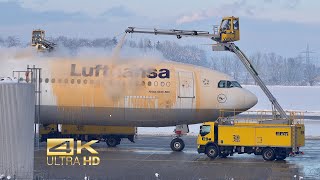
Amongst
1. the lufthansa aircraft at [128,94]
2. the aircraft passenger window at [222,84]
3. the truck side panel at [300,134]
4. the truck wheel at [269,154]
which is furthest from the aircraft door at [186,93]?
the truck side panel at [300,134]

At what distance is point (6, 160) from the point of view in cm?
2945

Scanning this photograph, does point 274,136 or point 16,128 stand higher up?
point 16,128

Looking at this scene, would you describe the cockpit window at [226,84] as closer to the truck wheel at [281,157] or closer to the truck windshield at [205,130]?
the truck windshield at [205,130]

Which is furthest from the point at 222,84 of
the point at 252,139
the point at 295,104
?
the point at 295,104

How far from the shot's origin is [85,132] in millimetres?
46781

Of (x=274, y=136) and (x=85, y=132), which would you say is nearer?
(x=274, y=136)

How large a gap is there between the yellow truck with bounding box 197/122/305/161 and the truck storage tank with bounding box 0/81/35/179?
590 inches

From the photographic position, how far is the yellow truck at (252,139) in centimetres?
4072

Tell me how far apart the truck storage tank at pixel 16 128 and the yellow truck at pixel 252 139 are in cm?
1498

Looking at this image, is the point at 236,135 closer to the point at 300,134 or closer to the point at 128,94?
the point at 300,134

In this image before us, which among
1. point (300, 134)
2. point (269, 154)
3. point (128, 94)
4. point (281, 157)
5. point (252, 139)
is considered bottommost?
point (281, 157)

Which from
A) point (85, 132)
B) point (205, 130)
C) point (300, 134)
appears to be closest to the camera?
point (300, 134)

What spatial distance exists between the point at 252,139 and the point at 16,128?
1672cm

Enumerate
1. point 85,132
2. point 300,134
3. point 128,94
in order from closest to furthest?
point 300,134 → point 128,94 → point 85,132
